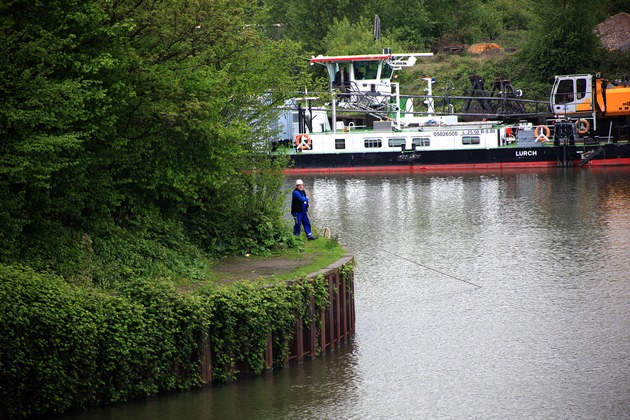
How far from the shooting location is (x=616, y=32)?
85.2 m

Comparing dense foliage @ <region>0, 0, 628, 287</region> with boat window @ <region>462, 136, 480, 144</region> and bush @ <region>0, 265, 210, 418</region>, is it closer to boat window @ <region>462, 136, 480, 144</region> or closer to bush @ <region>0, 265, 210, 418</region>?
bush @ <region>0, 265, 210, 418</region>

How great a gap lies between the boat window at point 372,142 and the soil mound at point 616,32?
26874 mm

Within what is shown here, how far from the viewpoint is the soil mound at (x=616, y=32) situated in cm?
8162

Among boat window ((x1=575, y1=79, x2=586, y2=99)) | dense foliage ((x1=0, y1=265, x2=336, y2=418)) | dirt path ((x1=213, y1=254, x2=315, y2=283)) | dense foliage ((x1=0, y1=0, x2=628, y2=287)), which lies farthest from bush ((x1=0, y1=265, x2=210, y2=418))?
boat window ((x1=575, y1=79, x2=586, y2=99))

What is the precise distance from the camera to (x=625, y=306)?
23.0 metres

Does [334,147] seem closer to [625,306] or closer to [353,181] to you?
[353,181]

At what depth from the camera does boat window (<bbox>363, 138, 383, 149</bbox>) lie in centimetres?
6228

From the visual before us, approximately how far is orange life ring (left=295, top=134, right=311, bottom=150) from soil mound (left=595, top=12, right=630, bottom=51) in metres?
29.9

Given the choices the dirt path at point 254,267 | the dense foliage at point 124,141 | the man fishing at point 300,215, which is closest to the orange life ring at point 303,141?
the man fishing at point 300,215

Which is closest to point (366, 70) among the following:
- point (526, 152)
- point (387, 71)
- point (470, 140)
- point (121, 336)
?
point (387, 71)

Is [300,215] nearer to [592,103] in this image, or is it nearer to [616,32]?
[592,103]

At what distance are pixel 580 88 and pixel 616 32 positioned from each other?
23.9 meters

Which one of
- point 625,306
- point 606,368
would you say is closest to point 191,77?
point 606,368

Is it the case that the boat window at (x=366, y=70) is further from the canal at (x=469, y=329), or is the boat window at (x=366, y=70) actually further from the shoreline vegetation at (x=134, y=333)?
the shoreline vegetation at (x=134, y=333)
